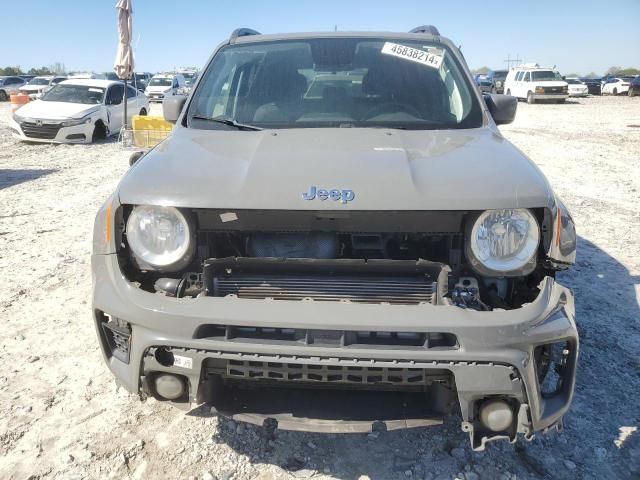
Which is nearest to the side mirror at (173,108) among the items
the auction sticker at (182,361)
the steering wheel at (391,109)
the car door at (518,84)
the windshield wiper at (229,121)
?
the windshield wiper at (229,121)

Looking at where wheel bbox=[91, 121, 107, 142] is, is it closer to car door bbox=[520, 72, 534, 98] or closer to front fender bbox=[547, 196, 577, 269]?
front fender bbox=[547, 196, 577, 269]

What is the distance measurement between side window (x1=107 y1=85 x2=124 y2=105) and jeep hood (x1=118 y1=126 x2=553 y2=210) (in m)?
13.2

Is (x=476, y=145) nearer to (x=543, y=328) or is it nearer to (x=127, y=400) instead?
(x=543, y=328)

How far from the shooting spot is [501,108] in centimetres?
336

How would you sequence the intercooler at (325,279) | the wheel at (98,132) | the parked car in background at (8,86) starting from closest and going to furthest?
the intercooler at (325,279), the wheel at (98,132), the parked car in background at (8,86)

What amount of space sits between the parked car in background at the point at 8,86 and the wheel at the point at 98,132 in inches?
883

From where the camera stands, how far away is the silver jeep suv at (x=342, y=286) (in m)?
1.90

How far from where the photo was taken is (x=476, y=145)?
8.62 feet

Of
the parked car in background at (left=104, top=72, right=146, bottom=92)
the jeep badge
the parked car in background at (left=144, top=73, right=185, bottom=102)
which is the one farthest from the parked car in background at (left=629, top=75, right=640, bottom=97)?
the jeep badge

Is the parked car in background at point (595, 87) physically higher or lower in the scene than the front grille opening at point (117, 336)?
lower

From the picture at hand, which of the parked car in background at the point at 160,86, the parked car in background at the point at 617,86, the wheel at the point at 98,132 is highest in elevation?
the wheel at the point at 98,132

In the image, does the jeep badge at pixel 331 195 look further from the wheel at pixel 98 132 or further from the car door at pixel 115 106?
the car door at pixel 115 106

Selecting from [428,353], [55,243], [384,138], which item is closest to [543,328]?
[428,353]

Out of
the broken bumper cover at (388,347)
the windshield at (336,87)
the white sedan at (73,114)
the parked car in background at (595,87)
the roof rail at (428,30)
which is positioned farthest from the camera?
the parked car in background at (595,87)
